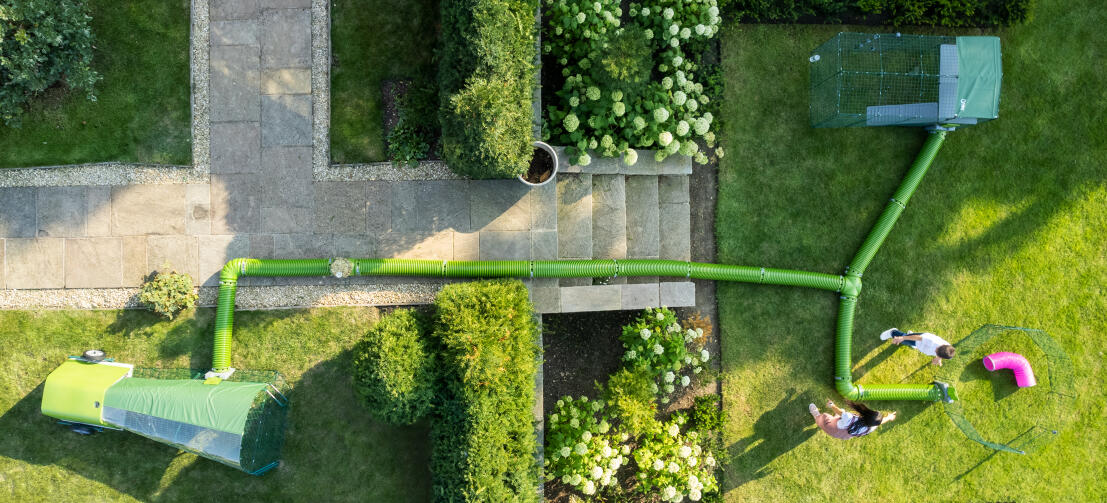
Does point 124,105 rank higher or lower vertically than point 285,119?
higher

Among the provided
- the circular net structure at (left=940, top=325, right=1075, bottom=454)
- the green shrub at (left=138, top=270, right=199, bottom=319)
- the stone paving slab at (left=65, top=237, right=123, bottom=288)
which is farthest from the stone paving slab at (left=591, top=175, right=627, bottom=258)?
the stone paving slab at (left=65, top=237, right=123, bottom=288)

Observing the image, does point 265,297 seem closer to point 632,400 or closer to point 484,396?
point 484,396

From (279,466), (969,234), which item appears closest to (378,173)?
(279,466)

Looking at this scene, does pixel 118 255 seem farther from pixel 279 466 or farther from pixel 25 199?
pixel 279 466

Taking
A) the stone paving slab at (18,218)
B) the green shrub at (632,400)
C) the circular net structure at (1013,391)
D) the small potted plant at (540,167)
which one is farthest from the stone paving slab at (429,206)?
the circular net structure at (1013,391)

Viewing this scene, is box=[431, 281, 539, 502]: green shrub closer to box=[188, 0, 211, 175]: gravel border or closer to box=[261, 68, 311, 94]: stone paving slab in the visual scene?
box=[261, 68, 311, 94]: stone paving slab

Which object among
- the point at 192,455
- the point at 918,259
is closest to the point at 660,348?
the point at 918,259

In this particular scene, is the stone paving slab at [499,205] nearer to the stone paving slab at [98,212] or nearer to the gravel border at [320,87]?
the gravel border at [320,87]
